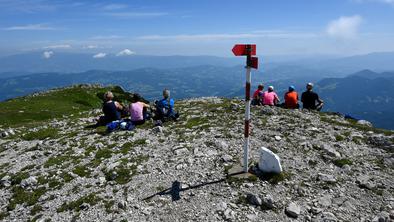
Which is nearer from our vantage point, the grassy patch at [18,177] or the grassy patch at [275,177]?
the grassy patch at [275,177]

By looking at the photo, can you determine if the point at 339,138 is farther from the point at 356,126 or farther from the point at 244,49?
the point at 244,49

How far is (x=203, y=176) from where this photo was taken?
13.2 metres

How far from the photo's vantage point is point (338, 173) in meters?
13.5

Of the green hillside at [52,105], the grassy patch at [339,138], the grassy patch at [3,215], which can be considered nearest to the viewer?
the grassy patch at [3,215]

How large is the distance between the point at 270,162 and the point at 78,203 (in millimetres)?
7287

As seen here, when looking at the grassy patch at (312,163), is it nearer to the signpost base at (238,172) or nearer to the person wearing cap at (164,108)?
the signpost base at (238,172)

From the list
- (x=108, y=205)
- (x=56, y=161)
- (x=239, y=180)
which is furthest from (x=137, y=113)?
(x=239, y=180)

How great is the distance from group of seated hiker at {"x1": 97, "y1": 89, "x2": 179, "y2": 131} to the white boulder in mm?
9488

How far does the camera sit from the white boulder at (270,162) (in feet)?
42.2

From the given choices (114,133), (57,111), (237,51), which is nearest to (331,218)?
(237,51)

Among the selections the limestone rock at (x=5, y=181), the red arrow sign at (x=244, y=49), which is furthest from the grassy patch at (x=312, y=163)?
the limestone rock at (x=5, y=181)

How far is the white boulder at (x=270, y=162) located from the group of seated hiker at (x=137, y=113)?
9.49m

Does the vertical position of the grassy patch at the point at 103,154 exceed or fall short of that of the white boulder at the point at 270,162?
it falls short

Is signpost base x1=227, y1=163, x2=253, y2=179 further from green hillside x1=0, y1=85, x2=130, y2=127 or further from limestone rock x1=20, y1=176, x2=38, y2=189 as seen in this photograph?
green hillside x1=0, y1=85, x2=130, y2=127
